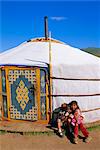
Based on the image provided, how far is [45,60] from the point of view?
6.89m

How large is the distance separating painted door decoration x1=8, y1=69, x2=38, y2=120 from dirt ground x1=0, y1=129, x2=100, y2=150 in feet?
2.38

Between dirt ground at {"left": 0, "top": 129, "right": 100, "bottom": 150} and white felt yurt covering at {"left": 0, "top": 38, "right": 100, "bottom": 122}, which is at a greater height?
white felt yurt covering at {"left": 0, "top": 38, "right": 100, "bottom": 122}

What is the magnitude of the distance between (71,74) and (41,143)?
1690 millimetres

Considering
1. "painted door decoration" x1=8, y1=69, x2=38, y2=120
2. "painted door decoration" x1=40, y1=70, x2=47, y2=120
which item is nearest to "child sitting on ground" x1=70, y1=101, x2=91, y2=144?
"painted door decoration" x1=40, y1=70, x2=47, y2=120

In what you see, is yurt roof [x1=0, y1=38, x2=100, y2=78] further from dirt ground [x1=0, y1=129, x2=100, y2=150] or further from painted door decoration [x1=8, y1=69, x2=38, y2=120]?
dirt ground [x1=0, y1=129, x2=100, y2=150]

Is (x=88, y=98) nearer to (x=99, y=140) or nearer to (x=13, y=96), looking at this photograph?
(x=99, y=140)

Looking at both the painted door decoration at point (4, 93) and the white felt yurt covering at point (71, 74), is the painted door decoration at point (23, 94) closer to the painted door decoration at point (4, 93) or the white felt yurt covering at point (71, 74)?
the painted door decoration at point (4, 93)

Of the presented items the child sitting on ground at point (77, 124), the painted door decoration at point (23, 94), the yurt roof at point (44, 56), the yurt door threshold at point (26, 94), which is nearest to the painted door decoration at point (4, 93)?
the yurt door threshold at point (26, 94)

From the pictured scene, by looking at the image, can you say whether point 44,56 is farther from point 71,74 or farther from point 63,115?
point 63,115

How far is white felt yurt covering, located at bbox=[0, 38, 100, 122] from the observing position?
680cm

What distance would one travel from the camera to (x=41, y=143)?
19.7ft

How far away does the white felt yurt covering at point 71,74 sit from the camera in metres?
6.80

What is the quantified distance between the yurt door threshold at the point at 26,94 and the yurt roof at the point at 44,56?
20 centimetres

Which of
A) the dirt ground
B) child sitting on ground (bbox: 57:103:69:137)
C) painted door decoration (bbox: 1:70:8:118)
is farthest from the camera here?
painted door decoration (bbox: 1:70:8:118)
